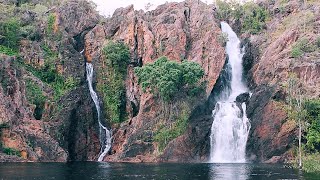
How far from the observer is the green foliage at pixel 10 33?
279ft

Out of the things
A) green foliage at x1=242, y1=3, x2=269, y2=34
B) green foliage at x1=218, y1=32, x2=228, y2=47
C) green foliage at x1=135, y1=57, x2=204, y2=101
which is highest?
green foliage at x1=242, y1=3, x2=269, y2=34

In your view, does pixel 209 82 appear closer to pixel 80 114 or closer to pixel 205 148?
pixel 205 148

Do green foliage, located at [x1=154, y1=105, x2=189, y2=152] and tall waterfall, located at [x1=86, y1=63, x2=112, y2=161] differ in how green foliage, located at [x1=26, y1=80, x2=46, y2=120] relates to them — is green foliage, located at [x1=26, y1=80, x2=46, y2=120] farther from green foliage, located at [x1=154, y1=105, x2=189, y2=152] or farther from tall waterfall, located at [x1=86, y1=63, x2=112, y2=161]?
green foliage, located at [x1=154, y1=105, x2=189, y2=152]

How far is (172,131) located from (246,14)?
3725cm

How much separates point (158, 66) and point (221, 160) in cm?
1988

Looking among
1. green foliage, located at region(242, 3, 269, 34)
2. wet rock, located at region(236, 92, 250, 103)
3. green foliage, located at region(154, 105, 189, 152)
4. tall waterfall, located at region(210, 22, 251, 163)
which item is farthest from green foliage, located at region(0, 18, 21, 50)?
green foliage, located at region(242, 3, 269, 34)

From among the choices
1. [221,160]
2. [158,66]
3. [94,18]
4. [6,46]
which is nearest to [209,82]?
[158,66]

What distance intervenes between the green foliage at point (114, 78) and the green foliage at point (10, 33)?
16.8 m

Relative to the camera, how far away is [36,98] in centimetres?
7794

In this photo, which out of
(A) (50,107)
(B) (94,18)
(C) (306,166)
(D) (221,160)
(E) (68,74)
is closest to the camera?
(C) (306,166)

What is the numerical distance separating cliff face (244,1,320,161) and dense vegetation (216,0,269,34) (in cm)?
342

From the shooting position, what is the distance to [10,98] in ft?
241

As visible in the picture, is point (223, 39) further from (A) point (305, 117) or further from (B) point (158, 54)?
(A) point (305, 117)

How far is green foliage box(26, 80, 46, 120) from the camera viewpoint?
77.4 metres
